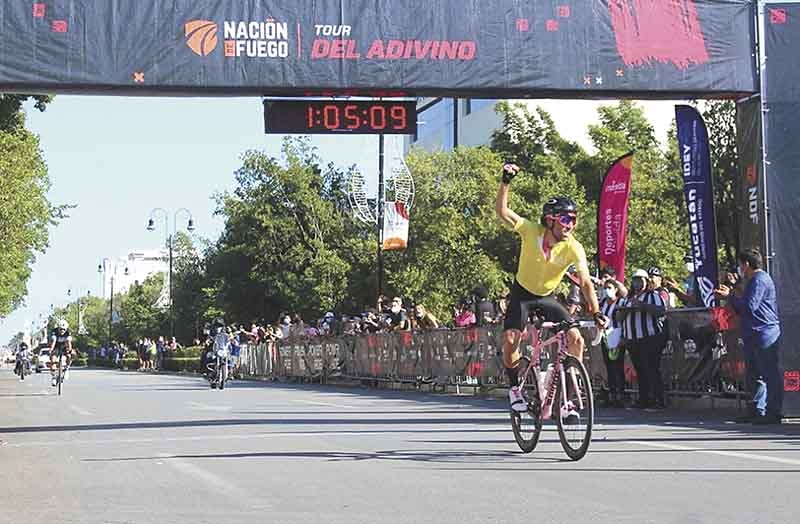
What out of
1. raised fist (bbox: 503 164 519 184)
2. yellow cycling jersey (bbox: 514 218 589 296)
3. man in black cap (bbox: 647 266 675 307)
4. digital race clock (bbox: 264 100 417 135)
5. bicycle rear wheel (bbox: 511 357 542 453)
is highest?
digital race clock (bbox: 264 100 417 135)

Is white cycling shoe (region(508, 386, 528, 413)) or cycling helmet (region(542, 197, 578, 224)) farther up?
cycling helmet (region(542, 197, 578, 224))

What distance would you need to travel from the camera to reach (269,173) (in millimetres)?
69938

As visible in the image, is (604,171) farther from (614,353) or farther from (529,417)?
(529,417)

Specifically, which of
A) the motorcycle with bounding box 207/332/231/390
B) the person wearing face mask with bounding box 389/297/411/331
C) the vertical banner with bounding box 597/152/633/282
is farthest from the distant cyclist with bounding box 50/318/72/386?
the vertical banner with bounding box 597/152/633/282

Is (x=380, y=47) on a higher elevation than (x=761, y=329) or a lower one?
higher

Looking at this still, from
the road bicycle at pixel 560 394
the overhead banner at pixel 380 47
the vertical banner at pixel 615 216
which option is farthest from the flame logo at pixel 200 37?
the vertical banner at pixel 615 216

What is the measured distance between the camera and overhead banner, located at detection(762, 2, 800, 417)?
15133 mm

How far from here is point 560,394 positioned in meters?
10.2

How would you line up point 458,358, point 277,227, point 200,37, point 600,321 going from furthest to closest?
point 277,227 → point 458,358 → point 200,37 → point 600,321

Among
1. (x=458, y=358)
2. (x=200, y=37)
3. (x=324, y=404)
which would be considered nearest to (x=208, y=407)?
(x=324, y=404)

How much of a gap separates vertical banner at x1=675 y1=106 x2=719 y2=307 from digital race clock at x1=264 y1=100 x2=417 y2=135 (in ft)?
13.1

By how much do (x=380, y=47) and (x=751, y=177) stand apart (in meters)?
4.76

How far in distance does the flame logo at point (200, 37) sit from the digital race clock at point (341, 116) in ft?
3.17

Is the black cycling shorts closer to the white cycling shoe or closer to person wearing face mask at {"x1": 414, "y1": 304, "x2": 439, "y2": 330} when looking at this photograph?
the white cycling shoe
